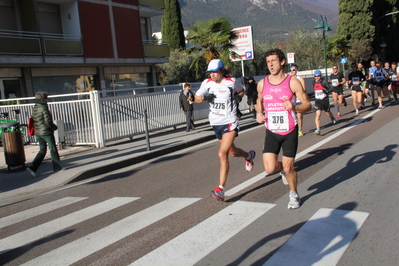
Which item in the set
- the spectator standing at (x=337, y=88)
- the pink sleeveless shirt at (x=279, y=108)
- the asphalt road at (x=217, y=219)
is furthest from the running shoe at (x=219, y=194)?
the spectator standing at (x=337, y=88)

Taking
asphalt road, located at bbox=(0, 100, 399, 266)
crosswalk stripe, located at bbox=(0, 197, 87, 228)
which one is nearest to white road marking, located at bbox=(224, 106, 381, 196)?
asphalt road, located at bbox=(0, 100, 399, 266)

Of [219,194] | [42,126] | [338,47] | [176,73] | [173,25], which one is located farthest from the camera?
[173,25]

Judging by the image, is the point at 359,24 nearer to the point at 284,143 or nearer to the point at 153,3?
the point at 153,3

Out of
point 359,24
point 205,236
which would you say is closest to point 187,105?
point 205,236

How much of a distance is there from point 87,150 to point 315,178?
25.2 ft

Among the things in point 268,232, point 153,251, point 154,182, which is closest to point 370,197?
point 268,232

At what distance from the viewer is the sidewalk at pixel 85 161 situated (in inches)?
329

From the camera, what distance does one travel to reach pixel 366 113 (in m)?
15.8

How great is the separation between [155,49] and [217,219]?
971 inches

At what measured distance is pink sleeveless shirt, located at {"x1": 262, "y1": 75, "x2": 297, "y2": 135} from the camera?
520cm

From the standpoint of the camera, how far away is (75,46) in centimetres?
2266

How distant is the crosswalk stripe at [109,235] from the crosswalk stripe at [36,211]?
1696 millimetres

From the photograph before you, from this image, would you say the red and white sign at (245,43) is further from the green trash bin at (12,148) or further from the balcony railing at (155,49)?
the green trash bin at (12,148)

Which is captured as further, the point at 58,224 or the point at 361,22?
the point at 361,22
